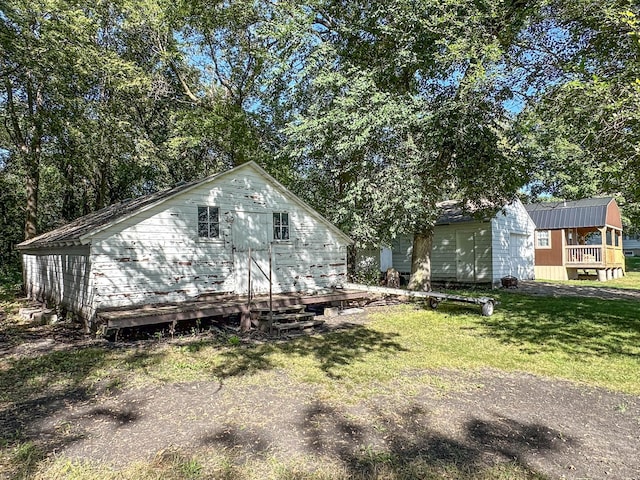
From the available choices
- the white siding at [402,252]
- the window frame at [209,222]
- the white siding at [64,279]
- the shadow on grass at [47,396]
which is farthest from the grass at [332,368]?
the white siding at [402,252]

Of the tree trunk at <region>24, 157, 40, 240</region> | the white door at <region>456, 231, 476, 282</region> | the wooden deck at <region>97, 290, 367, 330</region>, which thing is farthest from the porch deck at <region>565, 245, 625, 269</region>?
the tree trunk at <region>24, 157, 40, 240</region>

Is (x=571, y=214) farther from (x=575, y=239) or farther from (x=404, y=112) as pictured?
(x=404, y=112)

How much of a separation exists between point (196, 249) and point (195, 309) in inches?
78.9

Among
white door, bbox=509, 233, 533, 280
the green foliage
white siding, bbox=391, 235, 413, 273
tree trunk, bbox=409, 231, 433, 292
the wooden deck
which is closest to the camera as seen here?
the wooden deck

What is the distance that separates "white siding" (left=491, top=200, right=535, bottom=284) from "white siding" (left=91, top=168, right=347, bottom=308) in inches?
318

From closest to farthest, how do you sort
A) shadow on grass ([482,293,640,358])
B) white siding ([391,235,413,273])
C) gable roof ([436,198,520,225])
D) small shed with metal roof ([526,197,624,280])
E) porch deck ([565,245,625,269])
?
shadow on grass ([482,293,640,358]), gable roof ([436,198,520,225]), porch deck ([565,245,625,269]), white siding ([391,235,413,273]), small shed with metal roof ([526,197,624,280])

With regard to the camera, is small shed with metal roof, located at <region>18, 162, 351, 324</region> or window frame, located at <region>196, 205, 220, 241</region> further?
window frame, located at <region>196, 205, 220, 241</region>

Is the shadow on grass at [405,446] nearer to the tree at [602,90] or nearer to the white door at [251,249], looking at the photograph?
the tree at [602,90]

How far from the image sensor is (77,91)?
59.5 ft

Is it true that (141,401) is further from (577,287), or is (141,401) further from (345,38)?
(577,287)

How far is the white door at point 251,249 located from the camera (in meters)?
11.2

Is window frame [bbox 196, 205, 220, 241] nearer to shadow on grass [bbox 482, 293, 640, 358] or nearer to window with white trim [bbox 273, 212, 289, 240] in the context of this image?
window with white trim [bbox 273, 212, 289, 240]

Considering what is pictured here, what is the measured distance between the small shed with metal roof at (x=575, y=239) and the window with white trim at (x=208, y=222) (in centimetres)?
1860

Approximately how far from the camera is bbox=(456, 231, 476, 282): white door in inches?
707
